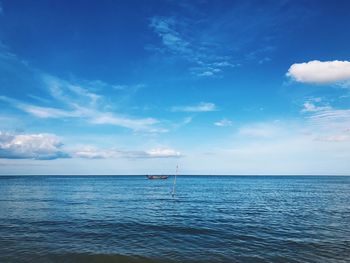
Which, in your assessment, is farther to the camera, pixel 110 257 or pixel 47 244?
pixel 47 244

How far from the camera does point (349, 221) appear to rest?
1222 inches

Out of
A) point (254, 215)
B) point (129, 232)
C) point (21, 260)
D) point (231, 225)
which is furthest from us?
point (254, 215)

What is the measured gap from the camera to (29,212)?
37656 millimetres

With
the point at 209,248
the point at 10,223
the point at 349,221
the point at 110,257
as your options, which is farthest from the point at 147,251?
the point at 349,221

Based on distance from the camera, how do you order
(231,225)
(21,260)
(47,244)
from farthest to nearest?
(231,225)
(47,244)
(21,260)

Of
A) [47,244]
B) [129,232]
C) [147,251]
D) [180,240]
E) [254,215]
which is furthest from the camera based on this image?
[254,215]

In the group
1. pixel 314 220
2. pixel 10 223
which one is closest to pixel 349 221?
pixel 314 220

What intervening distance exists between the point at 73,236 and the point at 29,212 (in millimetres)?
17318

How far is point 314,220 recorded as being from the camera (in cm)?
3195

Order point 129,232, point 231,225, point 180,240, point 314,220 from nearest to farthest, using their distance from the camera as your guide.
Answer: point 180,240 → point 129,232 → point 231,225 → point 314,220

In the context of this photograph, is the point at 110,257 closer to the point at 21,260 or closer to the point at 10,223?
the point at 21,260

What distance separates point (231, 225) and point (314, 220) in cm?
1033

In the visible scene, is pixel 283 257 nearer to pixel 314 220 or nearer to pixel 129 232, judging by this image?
pixel 129 232

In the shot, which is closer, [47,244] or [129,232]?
[47,244]
